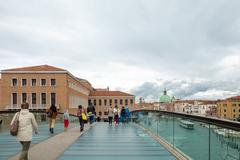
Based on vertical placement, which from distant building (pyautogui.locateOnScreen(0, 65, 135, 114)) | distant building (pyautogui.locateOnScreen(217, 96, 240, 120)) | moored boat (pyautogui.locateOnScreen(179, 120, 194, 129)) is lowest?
distant building (pyautogui.locateOnScreen(217, 96, 240, 120))

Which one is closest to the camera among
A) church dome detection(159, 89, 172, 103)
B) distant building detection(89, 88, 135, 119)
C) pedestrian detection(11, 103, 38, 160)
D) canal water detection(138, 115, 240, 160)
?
canal water detection(138, 115, 240, 160)

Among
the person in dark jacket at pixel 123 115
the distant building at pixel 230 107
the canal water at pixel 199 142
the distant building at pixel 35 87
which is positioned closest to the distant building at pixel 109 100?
the distant building at pixel 230 107

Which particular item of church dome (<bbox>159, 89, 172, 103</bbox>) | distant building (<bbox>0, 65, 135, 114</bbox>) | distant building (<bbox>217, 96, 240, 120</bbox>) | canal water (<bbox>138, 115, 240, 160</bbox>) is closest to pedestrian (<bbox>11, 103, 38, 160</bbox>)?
canal water (<bbox>138, 115, 240, 160</bbox>)

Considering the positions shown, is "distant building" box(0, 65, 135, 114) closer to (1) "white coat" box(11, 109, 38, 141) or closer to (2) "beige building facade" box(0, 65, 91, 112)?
(2) "beige building facade" box(0, 65, 91, 112)

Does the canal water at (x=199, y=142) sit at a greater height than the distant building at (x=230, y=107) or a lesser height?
greater

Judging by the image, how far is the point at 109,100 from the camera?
129 m

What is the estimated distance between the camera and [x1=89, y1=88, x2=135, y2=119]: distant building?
126375mm

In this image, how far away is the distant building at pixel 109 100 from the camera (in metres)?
126

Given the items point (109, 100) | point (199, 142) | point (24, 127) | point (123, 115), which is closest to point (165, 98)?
point (109, 100)

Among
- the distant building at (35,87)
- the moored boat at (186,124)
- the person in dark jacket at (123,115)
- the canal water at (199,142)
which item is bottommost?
the person in dark jacket at (123,115)

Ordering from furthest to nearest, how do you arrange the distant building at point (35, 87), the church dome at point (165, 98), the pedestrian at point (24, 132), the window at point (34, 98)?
1. the church dome at point (165, 98)
2. the window at point (34, 98)
3. the distant building at point (35, 87)
4. the pedestrian at point (24, 132)

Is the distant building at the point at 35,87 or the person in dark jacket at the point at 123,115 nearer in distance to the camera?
the person in dark jacket at the point at 123,115

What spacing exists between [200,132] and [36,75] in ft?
254

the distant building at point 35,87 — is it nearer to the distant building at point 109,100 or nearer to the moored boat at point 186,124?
the distant building at point 109,100
